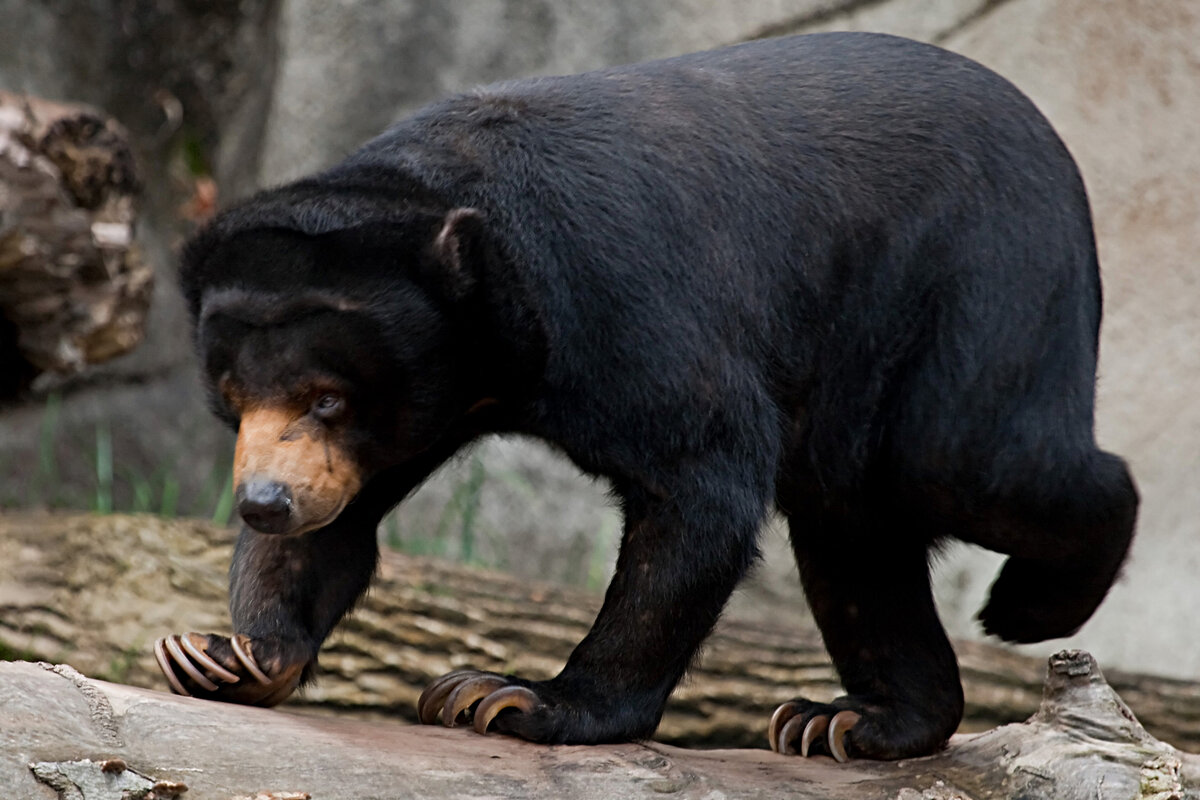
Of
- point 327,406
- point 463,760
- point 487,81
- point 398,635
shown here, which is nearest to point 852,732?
point 463,760

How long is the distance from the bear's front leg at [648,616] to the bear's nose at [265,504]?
21.9 inches

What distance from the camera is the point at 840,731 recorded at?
3451 millimetres

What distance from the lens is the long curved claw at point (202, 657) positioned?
9.70 ft

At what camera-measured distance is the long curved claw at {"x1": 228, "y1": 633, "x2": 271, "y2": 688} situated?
301cm

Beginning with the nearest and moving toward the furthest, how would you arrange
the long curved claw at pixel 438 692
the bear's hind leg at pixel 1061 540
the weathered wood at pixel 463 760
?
the weathered wood at pixel 463 760
the long curved claw at pixel 438 692
the bear's hind leg at pixel 1061 540

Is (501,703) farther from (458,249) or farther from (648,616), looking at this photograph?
(458,249)

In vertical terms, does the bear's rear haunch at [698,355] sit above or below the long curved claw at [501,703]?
above

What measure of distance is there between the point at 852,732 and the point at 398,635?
2176 millimetres

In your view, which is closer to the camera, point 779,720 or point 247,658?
point 247,658

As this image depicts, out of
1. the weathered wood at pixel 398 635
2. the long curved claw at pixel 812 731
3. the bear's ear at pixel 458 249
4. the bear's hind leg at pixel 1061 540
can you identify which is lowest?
the weathered wood at pixel 398 635

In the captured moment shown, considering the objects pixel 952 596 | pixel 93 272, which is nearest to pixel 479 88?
pixel 93 272

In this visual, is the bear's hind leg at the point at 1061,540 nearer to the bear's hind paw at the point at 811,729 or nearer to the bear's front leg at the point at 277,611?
the bear's hind paw at the point at 811,729

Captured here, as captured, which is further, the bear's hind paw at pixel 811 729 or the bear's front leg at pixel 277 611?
the bear's hind paw at pixel 811 729

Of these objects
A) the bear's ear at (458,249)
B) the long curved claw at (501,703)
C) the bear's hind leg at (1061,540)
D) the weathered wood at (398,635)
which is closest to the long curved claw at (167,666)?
the long curved claw at (501,703)
